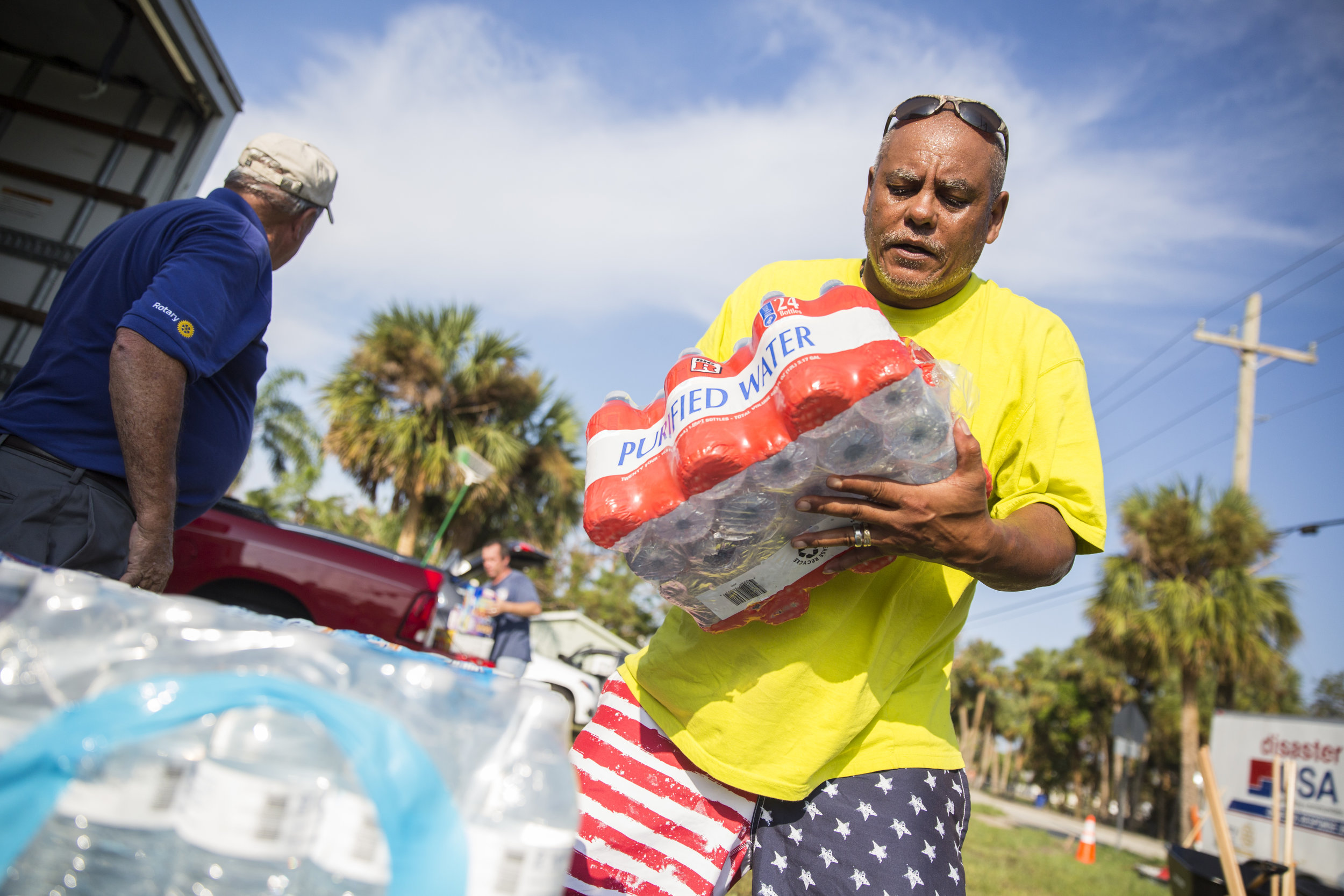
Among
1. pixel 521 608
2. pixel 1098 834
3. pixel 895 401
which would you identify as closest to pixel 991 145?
pixel 895 401

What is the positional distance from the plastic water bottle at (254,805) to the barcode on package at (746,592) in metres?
0.77

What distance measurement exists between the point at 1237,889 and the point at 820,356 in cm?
394

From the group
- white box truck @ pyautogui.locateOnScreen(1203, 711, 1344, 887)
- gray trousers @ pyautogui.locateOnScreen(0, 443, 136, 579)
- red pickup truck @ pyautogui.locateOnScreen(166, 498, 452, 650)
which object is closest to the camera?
gray trousers @ pyautogui.locateOnScreen(0, 443, 136, 579)

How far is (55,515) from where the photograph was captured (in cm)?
185

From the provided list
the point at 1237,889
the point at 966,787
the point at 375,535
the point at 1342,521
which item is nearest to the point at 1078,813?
the point at 1342,521

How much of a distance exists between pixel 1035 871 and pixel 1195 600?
1080 centimetres

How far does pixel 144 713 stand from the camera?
0.76m

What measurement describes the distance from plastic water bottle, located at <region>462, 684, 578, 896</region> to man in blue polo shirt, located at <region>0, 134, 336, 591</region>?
143 centimetres

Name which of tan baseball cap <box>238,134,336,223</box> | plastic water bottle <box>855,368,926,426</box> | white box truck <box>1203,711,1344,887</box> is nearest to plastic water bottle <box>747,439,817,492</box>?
plastic water bottle <box>855,368,926,426</box>

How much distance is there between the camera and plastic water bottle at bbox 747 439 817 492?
1.29 meters

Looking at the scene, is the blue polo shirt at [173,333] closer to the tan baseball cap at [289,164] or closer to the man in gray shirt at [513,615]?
the tan baseball cap at [289,164]

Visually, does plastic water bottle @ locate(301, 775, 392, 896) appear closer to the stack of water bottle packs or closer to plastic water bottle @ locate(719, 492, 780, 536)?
the stack of water bottle packs

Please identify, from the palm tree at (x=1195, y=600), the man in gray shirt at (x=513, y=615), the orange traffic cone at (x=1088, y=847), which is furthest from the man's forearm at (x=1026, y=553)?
the palm tree at (x=1195, y=600)

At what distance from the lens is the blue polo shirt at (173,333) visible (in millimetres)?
1889
